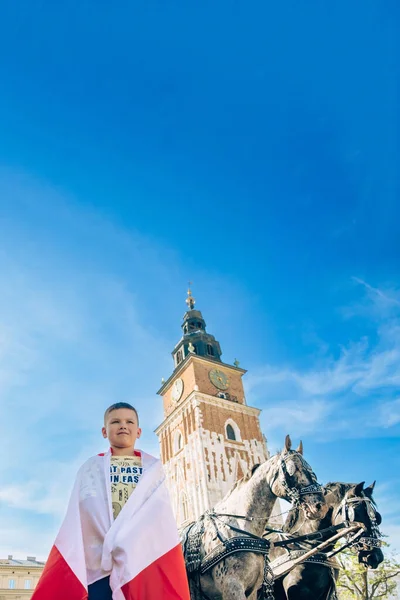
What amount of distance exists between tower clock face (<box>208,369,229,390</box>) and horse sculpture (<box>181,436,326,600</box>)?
32.7 m

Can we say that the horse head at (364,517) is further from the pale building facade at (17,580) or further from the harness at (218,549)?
the pale building facade at (17,580)

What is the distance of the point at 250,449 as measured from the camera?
35812mm

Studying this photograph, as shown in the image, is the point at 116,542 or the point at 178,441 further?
the point at 178,441

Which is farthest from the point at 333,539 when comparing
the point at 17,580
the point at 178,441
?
the point at 17,580

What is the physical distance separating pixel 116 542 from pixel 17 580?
53395 millimetres

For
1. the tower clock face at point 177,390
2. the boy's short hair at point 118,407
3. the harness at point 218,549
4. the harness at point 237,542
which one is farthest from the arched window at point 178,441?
the boy's short hair at point 118,407

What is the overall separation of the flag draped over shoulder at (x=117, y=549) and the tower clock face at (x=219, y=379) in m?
35.7

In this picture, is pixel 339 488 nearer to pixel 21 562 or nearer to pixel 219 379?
pixel 219 379

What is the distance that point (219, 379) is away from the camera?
39250mm

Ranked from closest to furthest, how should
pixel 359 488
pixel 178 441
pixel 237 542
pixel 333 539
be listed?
pixel 237 542
pixel 333 539
pixel 359 488
pixel 178 441

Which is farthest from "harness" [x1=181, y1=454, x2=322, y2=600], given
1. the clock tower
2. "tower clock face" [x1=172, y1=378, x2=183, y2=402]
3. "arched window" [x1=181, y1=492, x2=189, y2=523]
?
"tower clock face" [x1=172, y1=378, x2=183, y2=402]

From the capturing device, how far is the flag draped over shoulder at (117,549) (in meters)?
2.84

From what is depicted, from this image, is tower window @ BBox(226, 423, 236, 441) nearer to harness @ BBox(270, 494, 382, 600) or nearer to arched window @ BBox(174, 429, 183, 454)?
arched window @ BBox(174, 429, 183, 454)

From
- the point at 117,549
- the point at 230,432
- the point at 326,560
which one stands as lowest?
the point at 326,560
